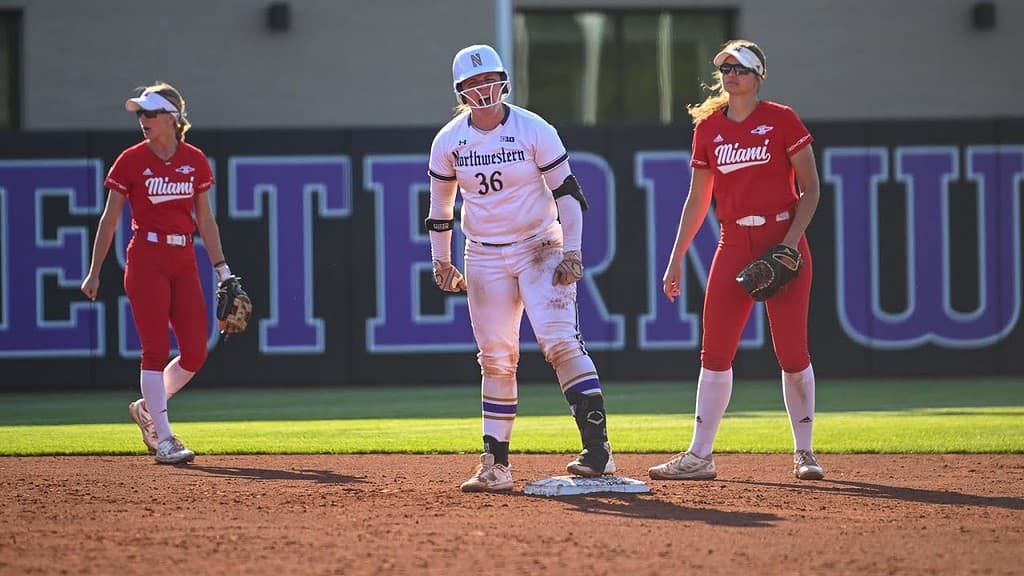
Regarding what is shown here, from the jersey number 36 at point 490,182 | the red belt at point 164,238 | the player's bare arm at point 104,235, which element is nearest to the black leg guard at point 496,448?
the jersey number 36 at point 490,182

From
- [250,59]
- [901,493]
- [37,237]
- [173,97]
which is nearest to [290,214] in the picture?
[37,237]

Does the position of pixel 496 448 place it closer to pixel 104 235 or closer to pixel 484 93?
pixel 484 93

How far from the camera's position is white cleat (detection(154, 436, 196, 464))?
930cm

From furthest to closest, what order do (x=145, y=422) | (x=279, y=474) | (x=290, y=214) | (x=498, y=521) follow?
1. (x=290, y=214)
2. (x=145, y=422)
3. (x=279, y=474)
4. (x=498, y=521)

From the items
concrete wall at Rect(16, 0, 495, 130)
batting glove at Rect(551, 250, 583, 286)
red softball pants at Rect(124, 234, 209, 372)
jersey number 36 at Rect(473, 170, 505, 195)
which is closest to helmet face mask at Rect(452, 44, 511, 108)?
jersey number 36 at Rect(473, 170, 505, 195)

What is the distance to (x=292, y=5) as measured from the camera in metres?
21.0

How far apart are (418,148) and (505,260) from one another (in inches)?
377

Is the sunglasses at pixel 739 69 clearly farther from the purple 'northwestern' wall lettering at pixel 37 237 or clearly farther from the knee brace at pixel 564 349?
the purple 'northwestern' wall lettering at pixel 37 237

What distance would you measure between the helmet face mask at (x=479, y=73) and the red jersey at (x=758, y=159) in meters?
1.36

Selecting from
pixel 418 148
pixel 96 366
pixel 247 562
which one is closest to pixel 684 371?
pixel 418 148

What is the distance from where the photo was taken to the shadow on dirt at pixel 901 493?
730 centimetres

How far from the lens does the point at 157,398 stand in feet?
30.8

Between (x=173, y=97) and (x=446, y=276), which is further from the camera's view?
(x=173, y=97)

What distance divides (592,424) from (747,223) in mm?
1509
